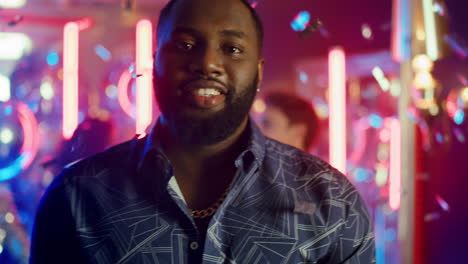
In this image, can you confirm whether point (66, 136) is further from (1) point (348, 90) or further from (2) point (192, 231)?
(1) point (348, 90)

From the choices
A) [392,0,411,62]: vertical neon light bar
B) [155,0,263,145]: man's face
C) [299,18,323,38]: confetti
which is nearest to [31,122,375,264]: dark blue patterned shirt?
[155,0,263,145]: man's face

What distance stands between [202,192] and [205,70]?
1.17ft

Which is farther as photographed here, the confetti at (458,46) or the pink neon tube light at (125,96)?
the confetti at (458,46)

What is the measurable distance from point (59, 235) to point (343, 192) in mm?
827

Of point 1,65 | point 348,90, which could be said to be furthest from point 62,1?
point 348,90

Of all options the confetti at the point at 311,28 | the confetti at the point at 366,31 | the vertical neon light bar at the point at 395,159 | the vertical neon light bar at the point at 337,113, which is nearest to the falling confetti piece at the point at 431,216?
the vertical neon light bar at the point at 395,159

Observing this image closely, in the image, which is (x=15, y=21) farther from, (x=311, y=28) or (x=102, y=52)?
(x=311, y=28)

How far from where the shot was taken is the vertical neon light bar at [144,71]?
166 cm

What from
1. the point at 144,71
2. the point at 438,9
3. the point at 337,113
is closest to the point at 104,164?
the point at 144,71

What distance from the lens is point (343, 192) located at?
1.28 m

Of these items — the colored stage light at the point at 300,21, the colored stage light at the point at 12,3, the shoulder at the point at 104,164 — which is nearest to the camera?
the shoulder at the point at 104,164

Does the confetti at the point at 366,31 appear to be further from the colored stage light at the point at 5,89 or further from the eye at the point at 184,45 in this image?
the colored stage light at the point at 5,89

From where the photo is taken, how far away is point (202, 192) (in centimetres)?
126

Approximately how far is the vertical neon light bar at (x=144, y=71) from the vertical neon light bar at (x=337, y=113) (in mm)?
760
